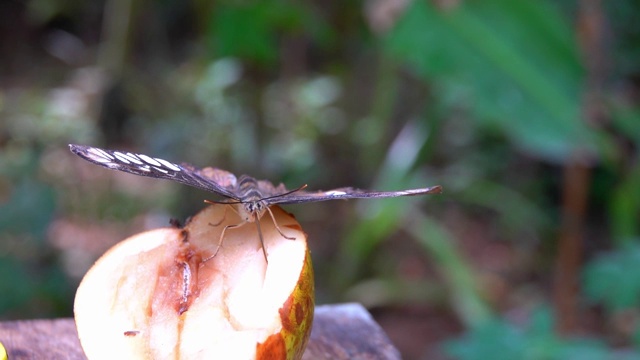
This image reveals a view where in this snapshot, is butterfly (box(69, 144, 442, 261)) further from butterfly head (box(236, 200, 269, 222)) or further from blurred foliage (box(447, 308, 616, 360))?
blurred foliage (box(447, 308, 616, 360))

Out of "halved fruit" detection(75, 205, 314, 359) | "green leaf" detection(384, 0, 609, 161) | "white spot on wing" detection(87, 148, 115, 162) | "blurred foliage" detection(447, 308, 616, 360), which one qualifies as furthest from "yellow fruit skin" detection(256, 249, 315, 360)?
"green leaf" detection(384, 0, 609, 161)

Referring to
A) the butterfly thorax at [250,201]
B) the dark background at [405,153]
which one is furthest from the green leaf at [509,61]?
the butterfly thorax at [250,201]

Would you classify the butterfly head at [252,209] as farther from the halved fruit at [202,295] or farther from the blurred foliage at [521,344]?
the blurred foliage at [521,344]

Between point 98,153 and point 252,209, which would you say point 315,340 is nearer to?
point 252,209

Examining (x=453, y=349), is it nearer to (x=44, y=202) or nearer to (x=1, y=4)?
(x=44, y=202)

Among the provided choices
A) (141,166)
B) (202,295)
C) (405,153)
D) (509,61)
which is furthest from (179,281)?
(405,153)
